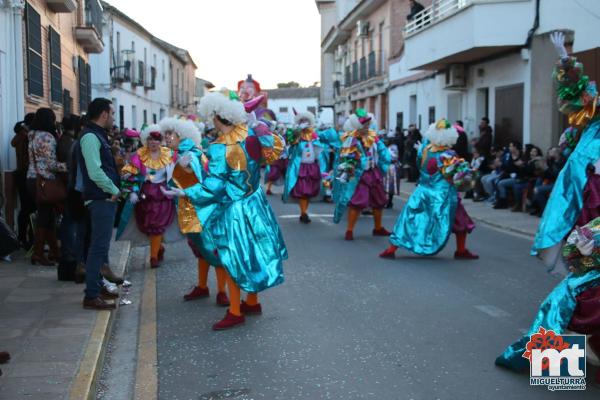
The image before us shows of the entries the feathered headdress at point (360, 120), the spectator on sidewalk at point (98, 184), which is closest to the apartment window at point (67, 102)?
the feathered headdress at point (360, 120)

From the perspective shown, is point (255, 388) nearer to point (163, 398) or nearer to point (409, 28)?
point (163, 398)

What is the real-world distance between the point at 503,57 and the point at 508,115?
147 cm

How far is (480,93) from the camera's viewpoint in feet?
69.5

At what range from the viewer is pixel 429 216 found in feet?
30.7

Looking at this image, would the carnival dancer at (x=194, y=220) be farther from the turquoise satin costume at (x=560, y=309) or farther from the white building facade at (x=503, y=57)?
the white building facade at (x=503, y=57)

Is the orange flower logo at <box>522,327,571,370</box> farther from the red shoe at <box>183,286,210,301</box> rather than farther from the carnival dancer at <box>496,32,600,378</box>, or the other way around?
the red shoe at <box>183,286,210,301</box>

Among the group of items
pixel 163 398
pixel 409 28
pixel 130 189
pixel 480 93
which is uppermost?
pixel 409 28

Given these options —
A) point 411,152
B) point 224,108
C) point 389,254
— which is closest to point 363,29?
point 411,152

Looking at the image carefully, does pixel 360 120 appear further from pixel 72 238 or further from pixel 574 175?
pixel 574 175

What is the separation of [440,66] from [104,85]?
1314 centimetres

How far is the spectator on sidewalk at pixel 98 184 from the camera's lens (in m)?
6.43

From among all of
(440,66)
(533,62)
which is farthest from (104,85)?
(533,62)

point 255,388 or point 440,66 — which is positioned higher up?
point 440,66

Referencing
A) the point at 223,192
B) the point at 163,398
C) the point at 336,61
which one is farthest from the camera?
the point at 336,61
